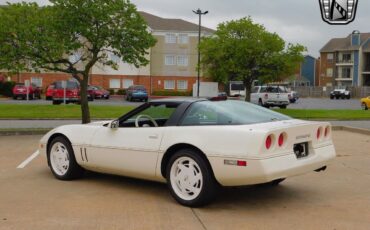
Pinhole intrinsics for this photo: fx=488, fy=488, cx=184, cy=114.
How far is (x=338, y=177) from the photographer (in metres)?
7.75

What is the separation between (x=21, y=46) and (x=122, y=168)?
8.89m

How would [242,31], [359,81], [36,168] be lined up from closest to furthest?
[36,168]
[242,31]
[359,81]

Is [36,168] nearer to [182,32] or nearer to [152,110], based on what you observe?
[152,110]

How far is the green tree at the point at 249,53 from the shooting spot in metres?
25.2

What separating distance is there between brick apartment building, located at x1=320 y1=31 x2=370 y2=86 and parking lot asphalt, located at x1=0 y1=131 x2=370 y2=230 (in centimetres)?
7735

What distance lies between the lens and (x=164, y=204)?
5.93m

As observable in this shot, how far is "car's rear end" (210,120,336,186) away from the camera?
17.5 feet

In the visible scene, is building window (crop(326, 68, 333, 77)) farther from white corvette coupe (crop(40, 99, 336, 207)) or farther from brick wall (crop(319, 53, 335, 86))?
white corvette coupe (crop(40, 99, 336, 207))

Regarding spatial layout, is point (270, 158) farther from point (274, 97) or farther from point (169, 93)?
point (169, 93)

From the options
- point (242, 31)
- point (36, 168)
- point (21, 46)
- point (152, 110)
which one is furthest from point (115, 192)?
point (242, 31)

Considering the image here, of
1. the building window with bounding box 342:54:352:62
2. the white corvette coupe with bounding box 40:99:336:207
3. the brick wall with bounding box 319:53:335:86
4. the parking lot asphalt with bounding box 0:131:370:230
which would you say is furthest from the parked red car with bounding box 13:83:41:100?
the brick wall with bounding box 319:53:335:86

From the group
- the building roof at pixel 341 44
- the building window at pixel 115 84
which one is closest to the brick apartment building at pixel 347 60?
the building roof at pixel 341 44

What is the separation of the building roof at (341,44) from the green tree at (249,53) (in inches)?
2350

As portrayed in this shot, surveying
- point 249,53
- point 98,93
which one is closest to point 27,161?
point 249,53
